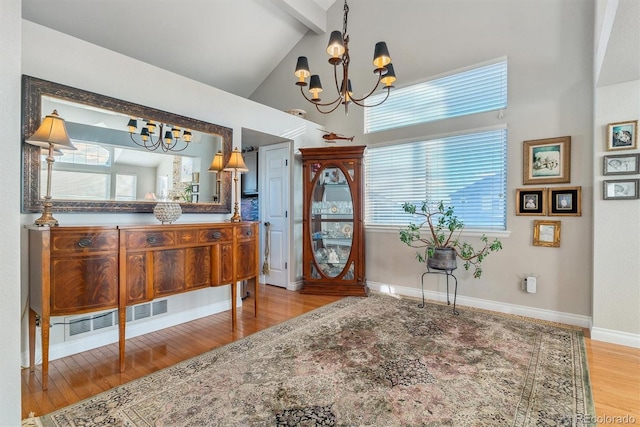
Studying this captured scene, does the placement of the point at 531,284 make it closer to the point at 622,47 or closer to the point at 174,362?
the point at 622,47

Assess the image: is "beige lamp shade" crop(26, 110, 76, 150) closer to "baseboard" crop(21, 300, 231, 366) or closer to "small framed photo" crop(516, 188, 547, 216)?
"baseboard" crop(21, 300, 231, 366)

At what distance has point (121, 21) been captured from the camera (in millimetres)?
3357

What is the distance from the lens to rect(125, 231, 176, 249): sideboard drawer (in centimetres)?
227

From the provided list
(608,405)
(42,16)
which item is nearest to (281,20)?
(42,16)

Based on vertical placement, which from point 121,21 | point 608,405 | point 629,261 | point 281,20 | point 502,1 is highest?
point 281,20

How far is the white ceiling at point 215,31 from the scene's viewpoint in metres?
2.39

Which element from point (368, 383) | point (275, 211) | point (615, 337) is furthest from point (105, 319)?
point (615, 337)

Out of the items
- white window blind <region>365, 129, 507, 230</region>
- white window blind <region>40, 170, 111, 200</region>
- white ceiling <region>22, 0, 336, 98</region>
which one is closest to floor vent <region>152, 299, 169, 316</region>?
white window blind <region>40, 170, 111, 200</region>

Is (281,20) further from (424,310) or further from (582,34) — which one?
(424,310)

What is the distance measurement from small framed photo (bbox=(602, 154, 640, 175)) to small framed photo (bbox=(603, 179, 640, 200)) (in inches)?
3.0

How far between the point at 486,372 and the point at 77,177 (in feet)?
11.1

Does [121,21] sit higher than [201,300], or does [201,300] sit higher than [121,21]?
[121,21]

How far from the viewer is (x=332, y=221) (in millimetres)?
4340

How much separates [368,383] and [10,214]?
2.00 metres
